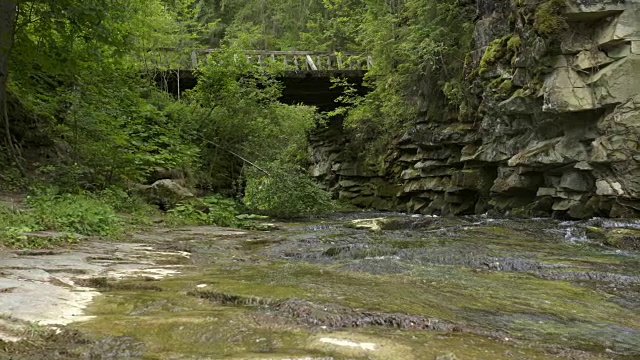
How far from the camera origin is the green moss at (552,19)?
12273mm

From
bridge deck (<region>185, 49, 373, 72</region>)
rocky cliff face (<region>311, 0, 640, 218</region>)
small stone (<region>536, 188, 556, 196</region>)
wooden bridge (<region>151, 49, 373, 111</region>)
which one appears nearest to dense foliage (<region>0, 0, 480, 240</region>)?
wooden bridge (<region>151, 49, 373, 111</region>)

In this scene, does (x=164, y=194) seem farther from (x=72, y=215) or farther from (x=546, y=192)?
(x=546, y=192)

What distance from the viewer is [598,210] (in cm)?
1239

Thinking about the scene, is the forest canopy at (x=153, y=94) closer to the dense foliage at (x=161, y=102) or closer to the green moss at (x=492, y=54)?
the dense foliage at (x=161, y=102)

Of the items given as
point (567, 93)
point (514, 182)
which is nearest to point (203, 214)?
point (514, 182)

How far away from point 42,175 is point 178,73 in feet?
29.0

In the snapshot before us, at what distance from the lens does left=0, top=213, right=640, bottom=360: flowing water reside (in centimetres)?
263

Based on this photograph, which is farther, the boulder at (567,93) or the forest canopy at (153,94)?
the boulder at (567,93)

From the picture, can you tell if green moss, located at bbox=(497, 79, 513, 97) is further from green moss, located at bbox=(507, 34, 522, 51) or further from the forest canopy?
the forest canopy

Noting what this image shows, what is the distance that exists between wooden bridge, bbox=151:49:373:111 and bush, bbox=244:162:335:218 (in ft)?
12.8

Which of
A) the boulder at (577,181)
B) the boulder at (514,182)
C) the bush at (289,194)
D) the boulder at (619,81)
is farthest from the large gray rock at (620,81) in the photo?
the bush at (289,194)

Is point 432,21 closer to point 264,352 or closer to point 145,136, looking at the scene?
point 145,136

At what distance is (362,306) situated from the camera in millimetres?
3633

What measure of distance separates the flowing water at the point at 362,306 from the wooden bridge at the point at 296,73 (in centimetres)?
1119
